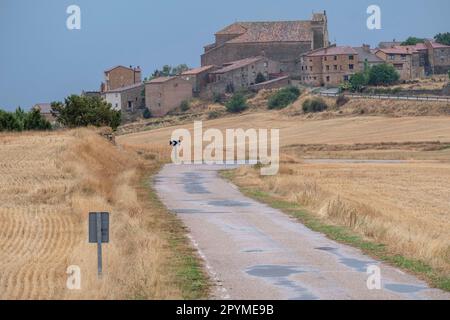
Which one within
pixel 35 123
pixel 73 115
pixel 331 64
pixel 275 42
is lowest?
pixel 35 123

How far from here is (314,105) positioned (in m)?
132

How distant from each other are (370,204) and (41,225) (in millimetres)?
12382

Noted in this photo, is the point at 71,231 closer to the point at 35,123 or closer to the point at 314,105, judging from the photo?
the point at 35,123

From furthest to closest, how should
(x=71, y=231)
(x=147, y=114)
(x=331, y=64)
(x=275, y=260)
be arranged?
(x=147, y=114), (x=331, y=64), (x=71, y=231), (x=275, y=260)

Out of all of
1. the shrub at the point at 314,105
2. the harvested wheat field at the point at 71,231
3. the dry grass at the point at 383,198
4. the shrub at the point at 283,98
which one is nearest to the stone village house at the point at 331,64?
the shrub at the point at 283,98

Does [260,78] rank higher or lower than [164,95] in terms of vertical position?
higher

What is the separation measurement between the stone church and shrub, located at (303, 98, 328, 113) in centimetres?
2355

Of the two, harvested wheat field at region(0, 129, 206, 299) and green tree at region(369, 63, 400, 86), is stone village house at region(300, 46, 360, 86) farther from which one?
harvested wheat field at region(0, 129, 206, 299)

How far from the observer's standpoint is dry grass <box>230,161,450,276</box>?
83.4 feet

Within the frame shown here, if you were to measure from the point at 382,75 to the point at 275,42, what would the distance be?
87.0ft

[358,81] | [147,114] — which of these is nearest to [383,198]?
[358,81]

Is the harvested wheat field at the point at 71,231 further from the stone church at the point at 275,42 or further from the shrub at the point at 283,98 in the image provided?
the stone church at the point at 275,42

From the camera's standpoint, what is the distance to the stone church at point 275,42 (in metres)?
158
